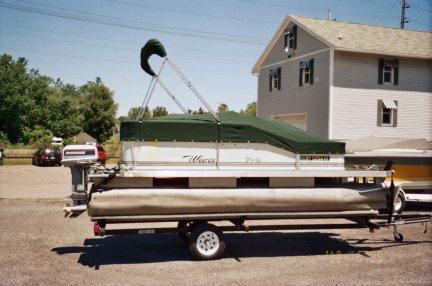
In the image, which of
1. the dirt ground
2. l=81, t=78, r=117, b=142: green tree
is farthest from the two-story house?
l=81, t=78, r=117, b=142: green tree

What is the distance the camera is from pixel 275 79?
3031cm

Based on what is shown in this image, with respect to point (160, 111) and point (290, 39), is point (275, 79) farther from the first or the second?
point (160, 111)

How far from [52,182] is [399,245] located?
1703 centimetres

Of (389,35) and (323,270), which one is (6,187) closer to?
(323,270)

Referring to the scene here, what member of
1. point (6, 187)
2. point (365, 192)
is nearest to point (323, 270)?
point (365, 192)

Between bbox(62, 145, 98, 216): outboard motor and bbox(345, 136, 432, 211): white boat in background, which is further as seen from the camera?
bbox(345, 136, 432, 211): white boat in background

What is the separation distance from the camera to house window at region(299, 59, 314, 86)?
26062 mm

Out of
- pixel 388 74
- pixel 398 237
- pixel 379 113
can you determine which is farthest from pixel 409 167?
pixel 388 74

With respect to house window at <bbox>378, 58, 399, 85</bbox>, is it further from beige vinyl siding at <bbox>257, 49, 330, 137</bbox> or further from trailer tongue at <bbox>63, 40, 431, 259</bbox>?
trailer tongue at <bbox>63, 40, 431, 259</bbox>

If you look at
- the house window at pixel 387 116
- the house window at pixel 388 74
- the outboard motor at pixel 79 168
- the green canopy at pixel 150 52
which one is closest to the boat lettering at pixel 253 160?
the green canopy at pixel 150 52

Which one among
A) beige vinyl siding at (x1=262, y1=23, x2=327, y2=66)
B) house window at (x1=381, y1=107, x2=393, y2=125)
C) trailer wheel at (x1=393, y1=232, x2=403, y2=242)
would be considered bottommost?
trailer wheel at (x1=393, y1=232, x2=403, y2=242)

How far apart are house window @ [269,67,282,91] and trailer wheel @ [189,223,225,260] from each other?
22855 millimetres

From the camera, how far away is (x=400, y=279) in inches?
288

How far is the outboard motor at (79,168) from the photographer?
26.0 ft
